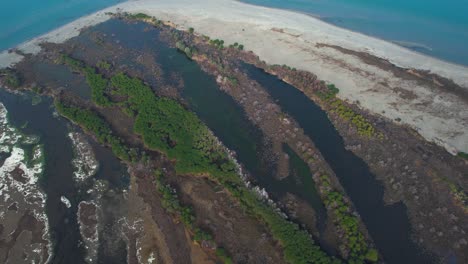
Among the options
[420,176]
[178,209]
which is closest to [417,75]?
[420,176]

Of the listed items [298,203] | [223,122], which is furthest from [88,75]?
[298,203]

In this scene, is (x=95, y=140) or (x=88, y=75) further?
(x=88, y=75)

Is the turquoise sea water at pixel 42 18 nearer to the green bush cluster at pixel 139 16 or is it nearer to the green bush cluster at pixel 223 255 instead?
the green bush cluster at pixel 139 16

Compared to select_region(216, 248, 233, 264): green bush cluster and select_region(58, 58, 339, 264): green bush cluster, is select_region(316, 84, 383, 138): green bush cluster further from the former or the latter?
select_region(216, 248, 233, 264): green bush cluster

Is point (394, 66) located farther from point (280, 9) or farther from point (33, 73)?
point (33, 73)

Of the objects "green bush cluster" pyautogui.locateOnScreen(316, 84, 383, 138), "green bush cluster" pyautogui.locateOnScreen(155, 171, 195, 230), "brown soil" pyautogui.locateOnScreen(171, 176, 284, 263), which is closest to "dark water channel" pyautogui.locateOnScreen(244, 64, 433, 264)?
"green bush cluster" pyautogui.locateOnScreen(316, 84, 383, 138)

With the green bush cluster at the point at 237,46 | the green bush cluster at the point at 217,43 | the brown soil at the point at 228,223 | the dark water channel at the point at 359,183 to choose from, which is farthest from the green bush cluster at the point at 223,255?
the green bush cluster at the point at 217,43
